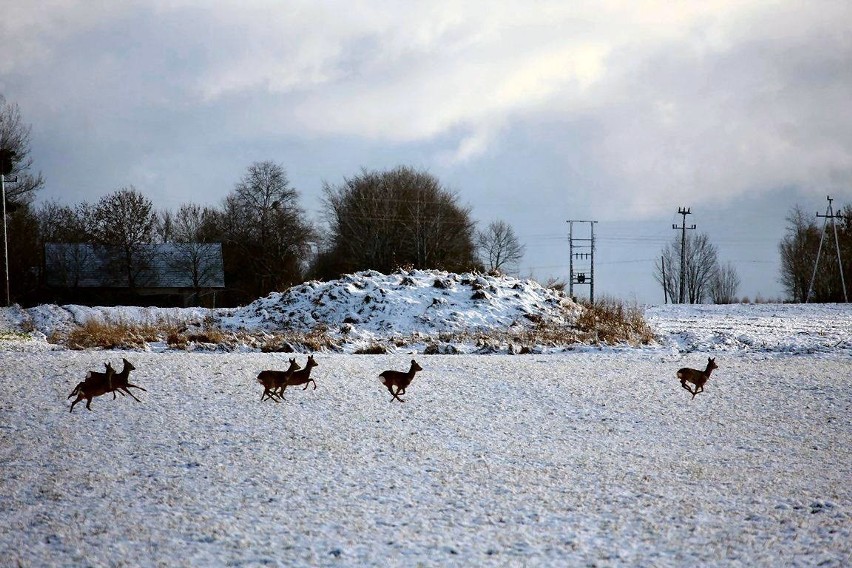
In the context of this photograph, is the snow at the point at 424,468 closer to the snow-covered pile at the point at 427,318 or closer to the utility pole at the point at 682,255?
the snow-covered pile at the point at 427,318

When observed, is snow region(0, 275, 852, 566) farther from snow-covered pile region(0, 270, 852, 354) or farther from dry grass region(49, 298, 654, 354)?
snow-covered pile region(0, 270, 852, 354)

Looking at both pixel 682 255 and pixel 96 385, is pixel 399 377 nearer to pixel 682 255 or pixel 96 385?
pixel 96 385

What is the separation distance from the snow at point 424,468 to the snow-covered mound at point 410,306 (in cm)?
1056

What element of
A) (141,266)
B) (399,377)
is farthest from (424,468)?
(141,266)

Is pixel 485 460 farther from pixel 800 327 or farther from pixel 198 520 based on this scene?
pixel 800 327

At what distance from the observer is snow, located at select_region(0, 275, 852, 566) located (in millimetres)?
5113

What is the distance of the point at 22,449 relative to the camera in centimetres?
738

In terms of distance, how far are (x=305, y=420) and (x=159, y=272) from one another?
48691 mm

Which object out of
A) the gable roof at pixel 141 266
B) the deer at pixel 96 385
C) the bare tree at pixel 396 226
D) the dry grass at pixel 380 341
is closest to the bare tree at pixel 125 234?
the gable roof at pixel 141 266

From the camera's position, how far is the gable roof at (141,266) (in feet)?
167

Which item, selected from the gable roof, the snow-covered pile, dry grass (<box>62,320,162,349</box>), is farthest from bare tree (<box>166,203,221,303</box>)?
dry grass (<box>62,320,162,349</box>)

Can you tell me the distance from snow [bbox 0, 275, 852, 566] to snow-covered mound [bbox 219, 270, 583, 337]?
34.6ft

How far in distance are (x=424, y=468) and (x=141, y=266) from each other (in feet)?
163

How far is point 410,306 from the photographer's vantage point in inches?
980
